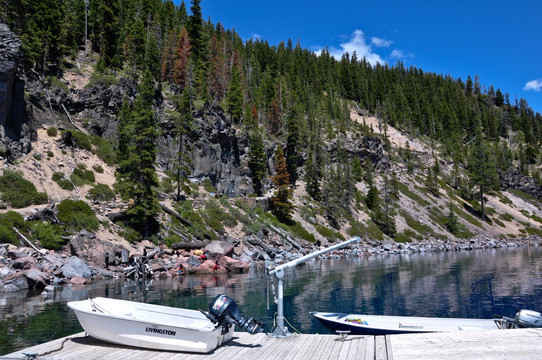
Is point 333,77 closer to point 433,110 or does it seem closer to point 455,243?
point 433,110

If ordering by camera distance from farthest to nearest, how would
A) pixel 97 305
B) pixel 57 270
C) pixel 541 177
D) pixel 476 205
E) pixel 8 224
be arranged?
pixel 541 177 < pixel 476 205 < pixel 8 224 < pixel 57 270 < pixel 97 305

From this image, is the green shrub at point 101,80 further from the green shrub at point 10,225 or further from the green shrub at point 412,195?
the green shrub at point 412,195

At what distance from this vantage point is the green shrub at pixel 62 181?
118 feet

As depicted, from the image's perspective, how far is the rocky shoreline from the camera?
22266 mm

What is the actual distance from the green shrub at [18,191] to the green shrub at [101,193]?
4.78 m

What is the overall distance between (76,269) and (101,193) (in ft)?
48.4

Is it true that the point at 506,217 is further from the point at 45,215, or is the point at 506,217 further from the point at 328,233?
the point at 45,215

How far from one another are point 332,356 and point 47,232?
1050 inches

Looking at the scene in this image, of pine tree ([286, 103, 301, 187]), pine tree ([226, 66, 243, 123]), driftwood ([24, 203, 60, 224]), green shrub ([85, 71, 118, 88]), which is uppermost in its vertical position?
pine tree ([226, 66, 243, 123])

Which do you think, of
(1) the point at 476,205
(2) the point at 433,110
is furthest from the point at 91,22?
(2) the point at 433,110

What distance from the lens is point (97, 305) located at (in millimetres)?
9430

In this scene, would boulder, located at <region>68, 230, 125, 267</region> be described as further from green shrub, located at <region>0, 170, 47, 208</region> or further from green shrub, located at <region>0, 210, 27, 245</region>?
green shrub, located at <region>0, 170, 47, 208</region>

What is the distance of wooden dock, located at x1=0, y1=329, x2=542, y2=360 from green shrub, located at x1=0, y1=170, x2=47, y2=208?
26.6 m

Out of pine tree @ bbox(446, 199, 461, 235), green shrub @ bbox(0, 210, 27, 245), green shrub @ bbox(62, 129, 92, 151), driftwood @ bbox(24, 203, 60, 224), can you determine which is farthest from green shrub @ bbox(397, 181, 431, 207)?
green shrub @ bbox(0, 210, 27, 245)
